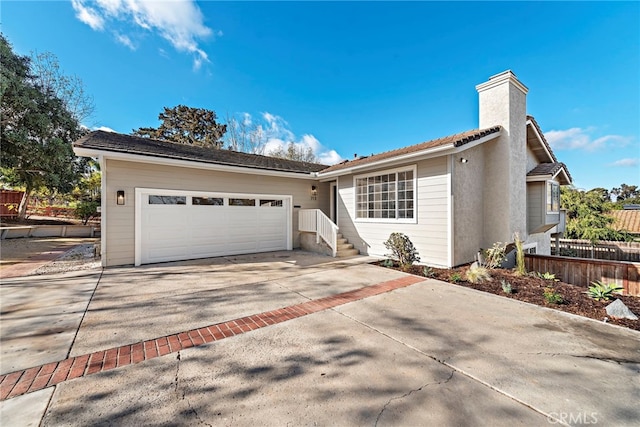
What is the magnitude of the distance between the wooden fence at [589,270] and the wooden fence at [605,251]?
872 centimetres

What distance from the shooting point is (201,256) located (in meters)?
8.70

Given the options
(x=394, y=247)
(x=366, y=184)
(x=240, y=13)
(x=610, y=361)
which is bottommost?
(x=610, y=361)

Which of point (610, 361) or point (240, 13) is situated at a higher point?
point (240, 13)

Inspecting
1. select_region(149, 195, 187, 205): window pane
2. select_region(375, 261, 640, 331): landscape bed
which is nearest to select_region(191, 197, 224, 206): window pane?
select_region(149, 195, 187, 205): window pane

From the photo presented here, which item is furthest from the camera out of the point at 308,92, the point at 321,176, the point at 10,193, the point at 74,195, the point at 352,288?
the point at 74,195

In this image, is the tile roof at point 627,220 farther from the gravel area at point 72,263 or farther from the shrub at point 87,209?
the shrub at point 87,209

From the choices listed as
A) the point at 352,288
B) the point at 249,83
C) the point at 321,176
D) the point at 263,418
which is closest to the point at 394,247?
the point at 352,288

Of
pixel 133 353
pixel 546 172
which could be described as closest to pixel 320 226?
pixel 133 353

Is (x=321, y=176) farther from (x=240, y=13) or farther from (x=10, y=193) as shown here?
(x=10, y=193)

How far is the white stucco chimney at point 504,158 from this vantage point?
7863mm

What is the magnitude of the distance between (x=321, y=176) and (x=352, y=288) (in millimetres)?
6333

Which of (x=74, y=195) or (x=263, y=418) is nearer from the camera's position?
(x=263, y=418)

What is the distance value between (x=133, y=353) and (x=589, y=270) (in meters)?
10.2

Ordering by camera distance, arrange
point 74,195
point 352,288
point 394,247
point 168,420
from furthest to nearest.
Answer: point 74,195
point 394,247
point 352,288
point 168,420
